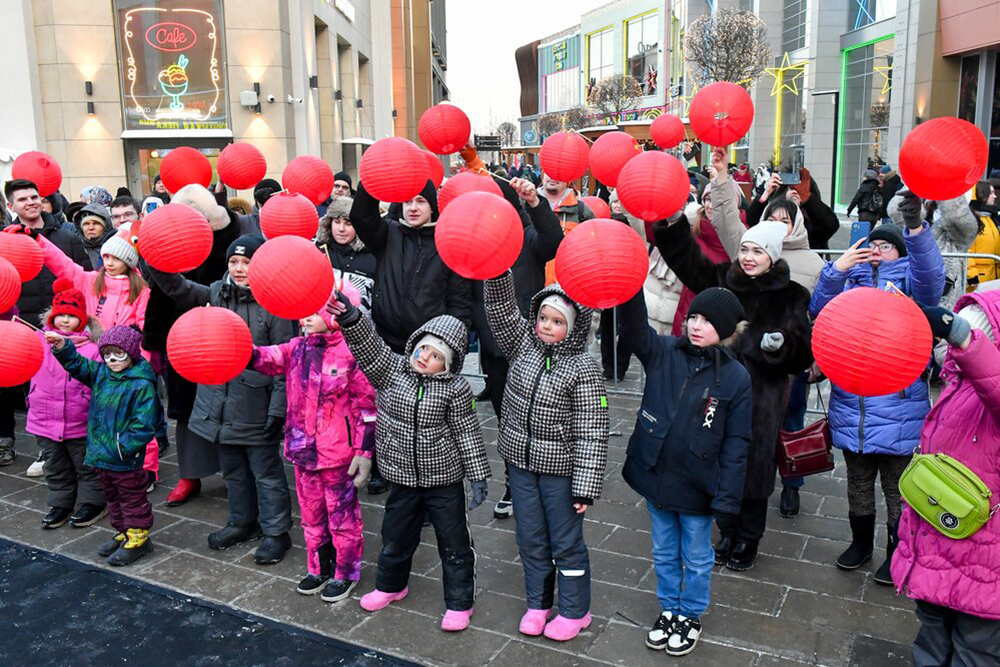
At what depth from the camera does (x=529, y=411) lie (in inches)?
154

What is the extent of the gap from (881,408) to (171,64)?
1625 centimetres

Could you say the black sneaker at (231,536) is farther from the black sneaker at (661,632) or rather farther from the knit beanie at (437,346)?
the black sneaker at (661,632)

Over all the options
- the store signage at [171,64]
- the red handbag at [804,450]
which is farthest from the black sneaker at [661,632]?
the store signage at [171,64]

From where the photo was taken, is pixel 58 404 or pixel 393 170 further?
pixel 58 404

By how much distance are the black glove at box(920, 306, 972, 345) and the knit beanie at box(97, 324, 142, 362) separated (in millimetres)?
4065

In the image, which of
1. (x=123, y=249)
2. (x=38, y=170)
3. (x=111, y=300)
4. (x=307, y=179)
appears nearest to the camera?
(x=123, y=249)

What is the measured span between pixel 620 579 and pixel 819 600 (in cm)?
100

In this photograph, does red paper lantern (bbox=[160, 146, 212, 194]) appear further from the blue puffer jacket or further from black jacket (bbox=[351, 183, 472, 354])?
the blue puffer jacket

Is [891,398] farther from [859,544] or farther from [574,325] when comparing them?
[574,325]

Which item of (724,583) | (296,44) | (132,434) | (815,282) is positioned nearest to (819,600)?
(724,583)

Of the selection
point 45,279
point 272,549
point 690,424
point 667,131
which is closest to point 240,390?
point 272,549

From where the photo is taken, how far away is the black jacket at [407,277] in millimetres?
4777

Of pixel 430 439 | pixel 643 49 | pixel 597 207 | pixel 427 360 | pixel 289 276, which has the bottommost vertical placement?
pixel 430 439

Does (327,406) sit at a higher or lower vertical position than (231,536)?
higher
